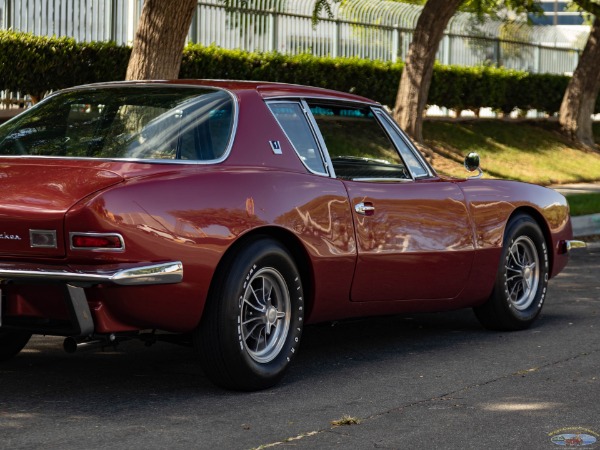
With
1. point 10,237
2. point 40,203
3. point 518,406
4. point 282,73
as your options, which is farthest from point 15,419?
point 282,73

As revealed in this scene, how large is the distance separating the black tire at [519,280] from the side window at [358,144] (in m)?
1.05

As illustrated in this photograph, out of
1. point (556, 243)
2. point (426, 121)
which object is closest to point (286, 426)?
point (556, 243)

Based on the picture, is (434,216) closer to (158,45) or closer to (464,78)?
(158,45)

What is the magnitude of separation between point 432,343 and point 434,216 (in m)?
0.91

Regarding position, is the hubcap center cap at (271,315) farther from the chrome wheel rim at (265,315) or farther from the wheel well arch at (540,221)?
the wheel well arch at (540,221)

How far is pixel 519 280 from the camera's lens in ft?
26.6

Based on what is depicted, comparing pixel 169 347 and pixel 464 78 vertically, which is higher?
pixel 464 78

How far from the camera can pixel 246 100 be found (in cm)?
636

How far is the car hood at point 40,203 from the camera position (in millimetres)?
5367

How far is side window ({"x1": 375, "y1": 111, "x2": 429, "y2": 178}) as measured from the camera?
7.35 metres

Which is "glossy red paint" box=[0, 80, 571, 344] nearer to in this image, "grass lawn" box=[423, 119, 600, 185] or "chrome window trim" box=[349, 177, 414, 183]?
"chrome window trim" box=[349, 177, 414, 183]

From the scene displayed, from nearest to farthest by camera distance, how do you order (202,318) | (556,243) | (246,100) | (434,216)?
(202,318) → (246,100) → (434,216) → (556,243)

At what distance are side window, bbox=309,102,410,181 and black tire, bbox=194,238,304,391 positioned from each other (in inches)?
31.5

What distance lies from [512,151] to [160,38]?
13.7 metres
